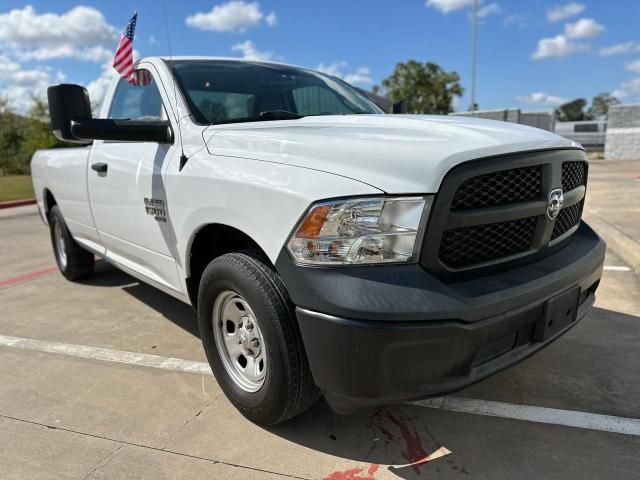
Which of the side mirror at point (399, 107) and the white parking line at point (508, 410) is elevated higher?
the side mirror at point (399, 107)

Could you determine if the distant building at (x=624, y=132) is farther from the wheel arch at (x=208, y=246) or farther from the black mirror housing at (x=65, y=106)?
the black mirror housing at (x=65, y=106)

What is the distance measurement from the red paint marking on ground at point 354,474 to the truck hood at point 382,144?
47.0 inches

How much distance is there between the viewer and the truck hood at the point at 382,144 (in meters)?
1.96

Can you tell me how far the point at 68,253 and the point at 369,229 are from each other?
164 inches

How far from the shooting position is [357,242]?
1.95 metres

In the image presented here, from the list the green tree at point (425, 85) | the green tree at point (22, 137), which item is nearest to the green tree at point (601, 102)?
the green tree at point (425, 85)

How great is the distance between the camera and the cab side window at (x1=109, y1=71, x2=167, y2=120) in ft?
11.2

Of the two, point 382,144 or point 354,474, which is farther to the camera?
point 354,474

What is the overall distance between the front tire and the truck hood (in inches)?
20.4

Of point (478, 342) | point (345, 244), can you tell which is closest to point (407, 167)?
point (345, 244)

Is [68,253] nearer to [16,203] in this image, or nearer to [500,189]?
[500,189]

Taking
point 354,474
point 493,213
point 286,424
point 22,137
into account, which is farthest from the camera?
point 22,137

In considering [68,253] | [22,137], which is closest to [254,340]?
[68,253]

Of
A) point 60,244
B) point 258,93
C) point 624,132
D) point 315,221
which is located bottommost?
point 60,244
